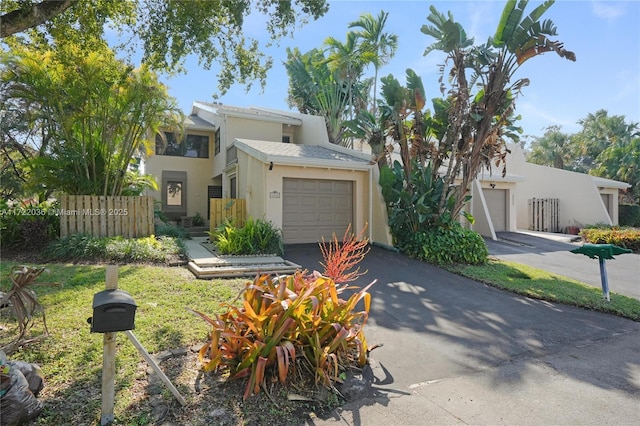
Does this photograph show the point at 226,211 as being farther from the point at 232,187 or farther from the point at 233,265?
the point at 233,265

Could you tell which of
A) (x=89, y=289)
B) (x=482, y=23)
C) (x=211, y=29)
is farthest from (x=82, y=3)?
(x=482, y=23)

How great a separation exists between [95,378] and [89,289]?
3.17m

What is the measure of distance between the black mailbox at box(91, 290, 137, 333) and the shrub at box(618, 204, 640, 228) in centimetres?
2869

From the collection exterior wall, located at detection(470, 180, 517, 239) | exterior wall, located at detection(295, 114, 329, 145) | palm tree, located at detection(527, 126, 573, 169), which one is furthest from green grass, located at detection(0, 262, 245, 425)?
palm tree, located at detection(527, 126, 573, 169)

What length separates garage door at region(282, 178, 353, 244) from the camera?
461 inches

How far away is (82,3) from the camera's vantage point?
21.7 feet

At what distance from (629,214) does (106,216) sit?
95.0 ft

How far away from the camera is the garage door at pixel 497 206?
56.7 feet

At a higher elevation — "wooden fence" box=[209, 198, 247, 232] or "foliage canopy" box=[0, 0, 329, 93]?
"foliage canopy" box=[0, 0, 329, 93]

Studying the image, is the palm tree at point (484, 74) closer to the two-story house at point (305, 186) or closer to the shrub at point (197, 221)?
the two-story house at point (305, 186)

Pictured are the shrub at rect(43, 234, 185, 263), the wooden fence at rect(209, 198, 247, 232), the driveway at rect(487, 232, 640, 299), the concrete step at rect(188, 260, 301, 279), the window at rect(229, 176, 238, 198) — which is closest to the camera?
the concrete step at rect(188, 260, 301, 279)

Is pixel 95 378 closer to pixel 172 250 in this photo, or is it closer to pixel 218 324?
pixel 218 324

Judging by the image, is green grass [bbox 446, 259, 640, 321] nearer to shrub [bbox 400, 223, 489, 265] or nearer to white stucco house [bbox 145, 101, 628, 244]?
shrub [bbox 400, 223, 489, 265]

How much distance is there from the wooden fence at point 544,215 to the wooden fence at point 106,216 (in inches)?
784
